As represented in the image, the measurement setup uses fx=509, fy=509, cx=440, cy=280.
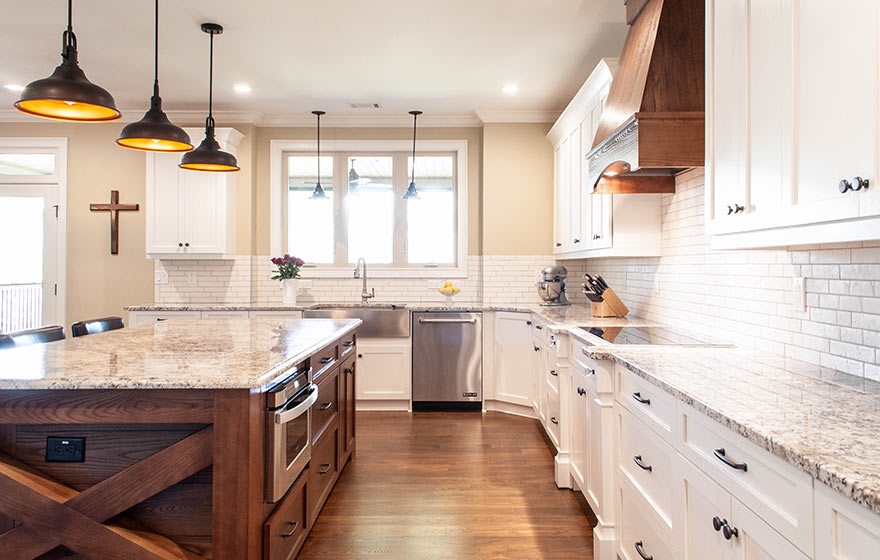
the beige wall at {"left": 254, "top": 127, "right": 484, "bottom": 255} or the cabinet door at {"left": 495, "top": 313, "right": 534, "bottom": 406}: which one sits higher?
the beige wall at {"left": 254, "top": 127, "right": 484, "bottom": 255}

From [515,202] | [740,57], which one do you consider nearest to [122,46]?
[515,202]

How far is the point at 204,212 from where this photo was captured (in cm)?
490

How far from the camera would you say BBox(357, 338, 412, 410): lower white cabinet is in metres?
4.66

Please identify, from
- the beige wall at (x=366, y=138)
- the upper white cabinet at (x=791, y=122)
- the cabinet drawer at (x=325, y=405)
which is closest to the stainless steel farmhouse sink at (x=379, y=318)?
the beige wall at (x=366, y=138)

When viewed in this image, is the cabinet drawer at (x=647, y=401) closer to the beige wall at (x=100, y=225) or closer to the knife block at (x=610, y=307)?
the knife block at (x=610, y=307)

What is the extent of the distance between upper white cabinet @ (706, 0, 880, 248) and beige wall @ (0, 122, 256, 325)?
4.45 metres

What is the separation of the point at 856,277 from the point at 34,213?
257 inches

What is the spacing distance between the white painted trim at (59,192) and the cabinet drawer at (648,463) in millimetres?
5515

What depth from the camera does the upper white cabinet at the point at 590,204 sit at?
125 inches

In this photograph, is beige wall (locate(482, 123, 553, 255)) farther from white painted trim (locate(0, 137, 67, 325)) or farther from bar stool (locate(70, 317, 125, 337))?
white painted trim (locate(0, 137, 67, 325))

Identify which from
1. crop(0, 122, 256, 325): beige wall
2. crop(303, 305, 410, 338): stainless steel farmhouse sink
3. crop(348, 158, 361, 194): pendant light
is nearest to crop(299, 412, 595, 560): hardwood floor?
crop(303, 305, 410, 338): stainless steel farmhouse sink

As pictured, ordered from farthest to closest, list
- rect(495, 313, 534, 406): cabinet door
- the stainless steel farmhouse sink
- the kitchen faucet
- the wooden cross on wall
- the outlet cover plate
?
1. the wooden cross on wall
2. the kitchen faucet
3. the stainless steel farmhouse sink
4. rect(495, 313, 534, 406): cabinet door
5. the outlet cover plate

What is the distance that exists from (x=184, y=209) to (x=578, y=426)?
13.5 feet

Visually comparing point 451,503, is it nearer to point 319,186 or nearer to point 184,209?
point 319,186
